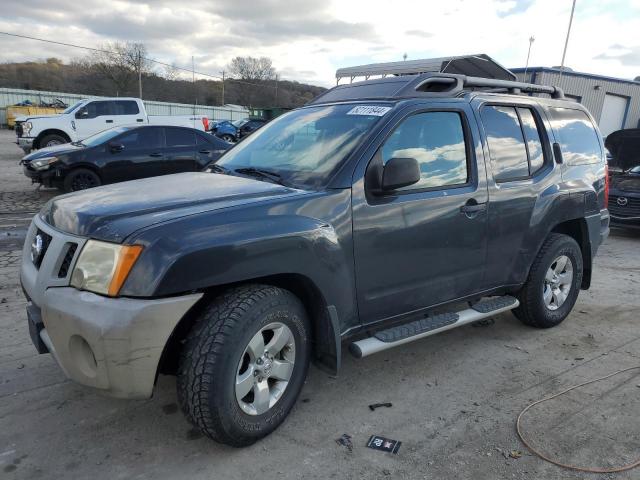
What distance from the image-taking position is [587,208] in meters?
4.43

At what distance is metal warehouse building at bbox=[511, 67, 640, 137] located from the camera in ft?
80.6

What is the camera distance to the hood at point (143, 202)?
239 centimetres

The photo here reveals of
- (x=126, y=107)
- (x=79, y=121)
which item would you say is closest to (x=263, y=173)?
(x=126, y=107)

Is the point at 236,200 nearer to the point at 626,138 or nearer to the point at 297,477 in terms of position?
the point at 297,477

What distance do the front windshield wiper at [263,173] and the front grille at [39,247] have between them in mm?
1260

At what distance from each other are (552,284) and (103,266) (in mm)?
3675

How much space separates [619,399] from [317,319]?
209 cm

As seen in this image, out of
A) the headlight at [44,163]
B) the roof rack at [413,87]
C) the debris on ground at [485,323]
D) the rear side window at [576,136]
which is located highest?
the roof rack at [413,87]

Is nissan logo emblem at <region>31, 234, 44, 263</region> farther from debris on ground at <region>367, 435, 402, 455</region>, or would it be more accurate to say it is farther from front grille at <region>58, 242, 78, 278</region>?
debris on ground at <region>367, 435, 402, 455</region>

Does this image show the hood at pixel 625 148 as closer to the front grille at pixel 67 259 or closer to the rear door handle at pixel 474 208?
the rear door handle at pixel 474 208

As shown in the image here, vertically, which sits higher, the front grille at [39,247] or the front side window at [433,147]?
the front side window at [433,147]

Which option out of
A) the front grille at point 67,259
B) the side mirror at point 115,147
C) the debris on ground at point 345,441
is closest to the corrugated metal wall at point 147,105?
the side mirror at point 115,147

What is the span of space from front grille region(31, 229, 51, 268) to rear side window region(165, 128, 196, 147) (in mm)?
7399

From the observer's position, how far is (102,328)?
2.19 m
